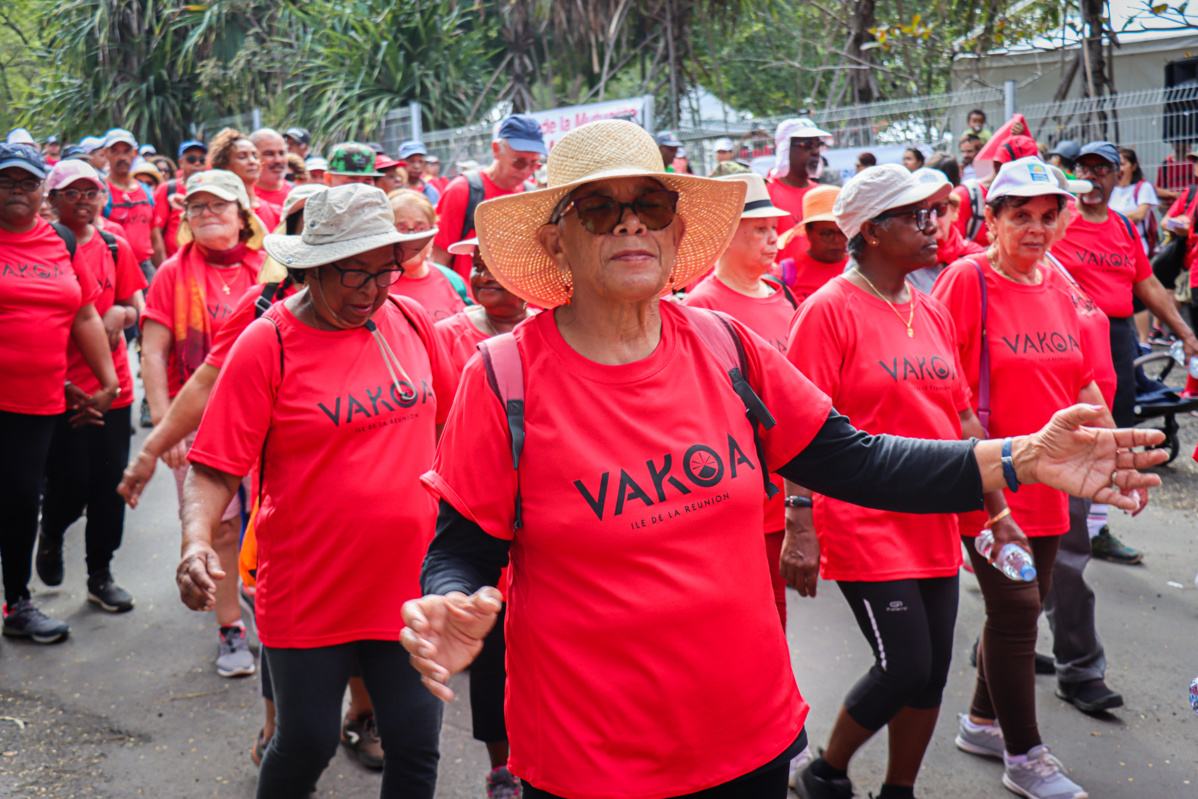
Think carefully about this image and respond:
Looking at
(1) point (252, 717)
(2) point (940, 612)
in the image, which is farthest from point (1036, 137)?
(1) point (252, 717)

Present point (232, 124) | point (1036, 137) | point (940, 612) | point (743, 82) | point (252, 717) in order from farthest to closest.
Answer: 1. point (743, 82)
2. point (232, 124)
3. point (1036, 137)
4. point (252, 717)
5. point (940, 612)

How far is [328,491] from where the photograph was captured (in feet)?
10.1

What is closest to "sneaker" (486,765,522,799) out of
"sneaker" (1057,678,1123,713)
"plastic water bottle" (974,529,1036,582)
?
"plastic water bottle" (974,529,1036,582)

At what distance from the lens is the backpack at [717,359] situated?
211 cm

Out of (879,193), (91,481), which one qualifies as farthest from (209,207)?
(879,193)

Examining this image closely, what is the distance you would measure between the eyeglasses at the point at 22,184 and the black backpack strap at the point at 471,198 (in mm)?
2367

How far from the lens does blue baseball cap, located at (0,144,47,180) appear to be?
5.02 metres

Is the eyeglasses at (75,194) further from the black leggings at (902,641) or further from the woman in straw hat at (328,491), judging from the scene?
the black leggings at (902,641)

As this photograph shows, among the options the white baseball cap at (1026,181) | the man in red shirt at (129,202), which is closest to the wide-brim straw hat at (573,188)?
the white baseball cap at (1026,181)

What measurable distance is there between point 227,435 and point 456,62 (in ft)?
67.8

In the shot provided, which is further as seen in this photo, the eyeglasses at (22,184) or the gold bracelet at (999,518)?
the eyeglasses at (22,184)

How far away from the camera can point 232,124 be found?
81.6 ft

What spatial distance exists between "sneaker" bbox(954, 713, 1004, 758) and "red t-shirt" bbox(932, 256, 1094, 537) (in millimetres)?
888

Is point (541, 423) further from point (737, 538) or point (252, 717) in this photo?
point (252, 717)
